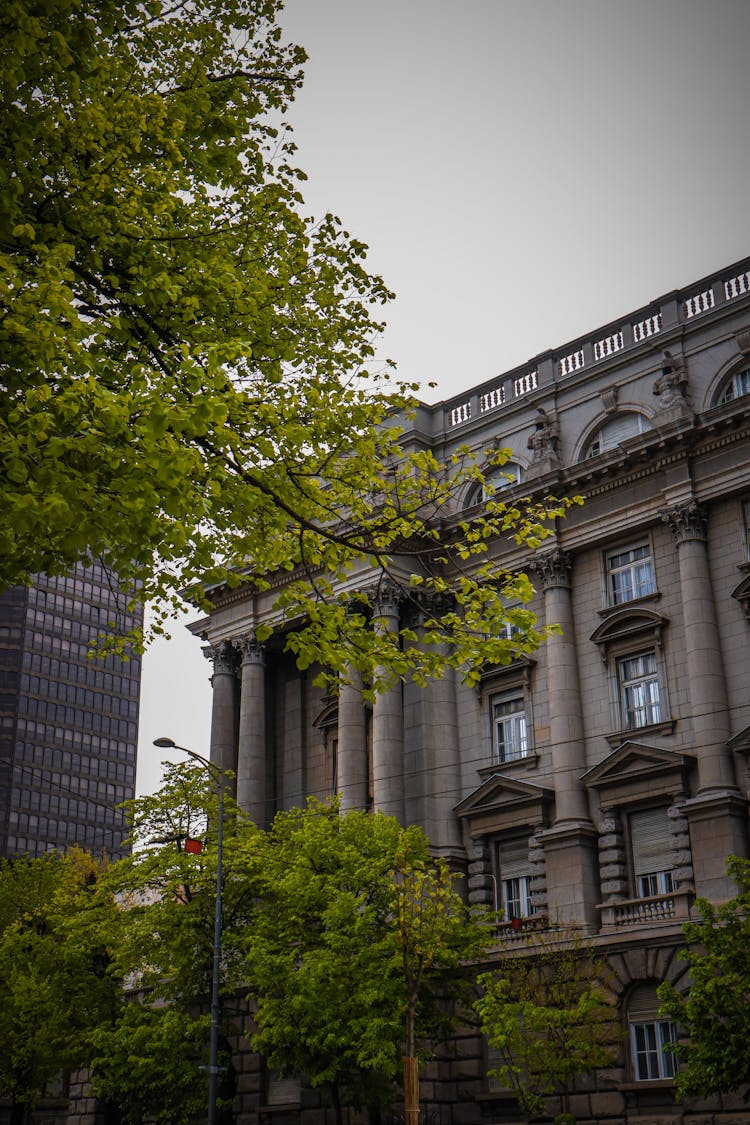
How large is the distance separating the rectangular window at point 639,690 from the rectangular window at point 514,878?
5920mm

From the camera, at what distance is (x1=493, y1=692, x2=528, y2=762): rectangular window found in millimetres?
43906

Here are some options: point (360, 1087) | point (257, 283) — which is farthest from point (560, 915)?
point (257, 283)

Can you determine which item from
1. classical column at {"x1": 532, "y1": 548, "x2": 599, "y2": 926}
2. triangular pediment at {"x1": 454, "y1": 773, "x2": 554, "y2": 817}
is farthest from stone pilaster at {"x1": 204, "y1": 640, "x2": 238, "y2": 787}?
classical column at {"x1": 532, "y1": 548, "x2": 599, "y2": 926}

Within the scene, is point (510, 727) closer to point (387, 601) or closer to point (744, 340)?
point (387, 601)

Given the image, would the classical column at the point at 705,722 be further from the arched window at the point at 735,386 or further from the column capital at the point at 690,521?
the arched window at the point at 735,386

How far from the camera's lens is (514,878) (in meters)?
42.4

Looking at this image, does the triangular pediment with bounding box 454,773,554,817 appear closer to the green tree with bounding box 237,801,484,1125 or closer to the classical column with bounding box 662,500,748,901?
the green tree with bounding box 237,801,484,1125

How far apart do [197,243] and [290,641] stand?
5.85 metres

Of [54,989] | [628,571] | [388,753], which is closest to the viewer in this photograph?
[54,989]

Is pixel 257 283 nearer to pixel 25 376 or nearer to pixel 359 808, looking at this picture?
pixel 25 376

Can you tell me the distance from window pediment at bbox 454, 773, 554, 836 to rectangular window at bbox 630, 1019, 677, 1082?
7866 mm

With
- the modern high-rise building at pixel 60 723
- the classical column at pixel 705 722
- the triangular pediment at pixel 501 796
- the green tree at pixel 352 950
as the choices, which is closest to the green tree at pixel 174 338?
the green tree at pixel 352 950

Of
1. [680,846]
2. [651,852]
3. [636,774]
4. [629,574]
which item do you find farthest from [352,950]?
[629,574]

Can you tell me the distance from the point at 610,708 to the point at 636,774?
9.70 feet
